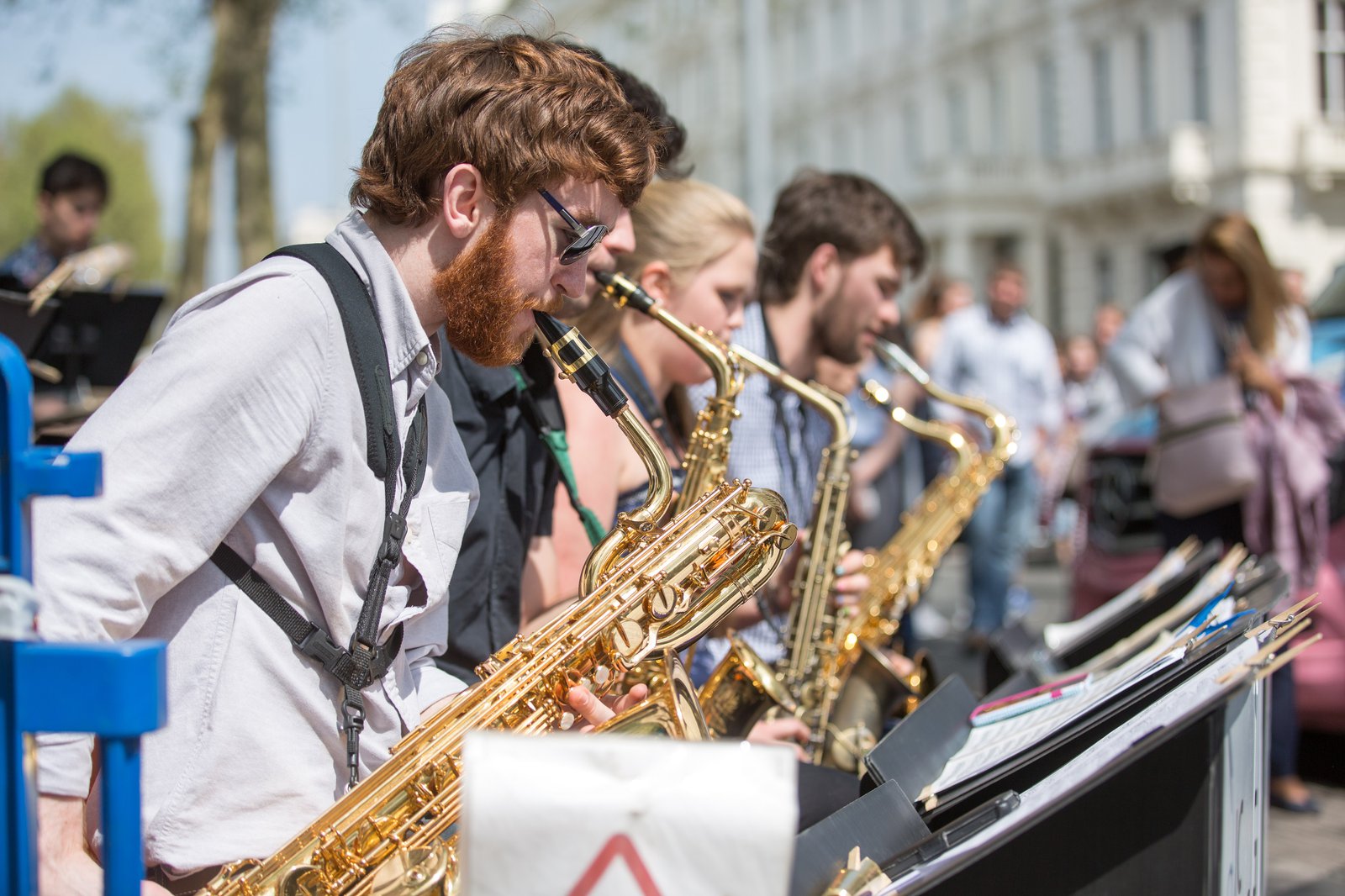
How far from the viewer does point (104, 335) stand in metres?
3.98

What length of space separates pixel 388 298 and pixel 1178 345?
387 centimetres

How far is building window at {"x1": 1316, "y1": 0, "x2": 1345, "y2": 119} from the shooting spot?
864 inches

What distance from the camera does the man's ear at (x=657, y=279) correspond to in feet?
10.2

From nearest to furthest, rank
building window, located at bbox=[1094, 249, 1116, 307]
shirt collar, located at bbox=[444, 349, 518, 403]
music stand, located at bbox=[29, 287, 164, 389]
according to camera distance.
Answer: shirt collar, located at bbox=[444, 349, 518, 403], music stand, located at bbox=[29, 287, 164, 389], building window, located at bbox=[1094, 249, 1116, 307]

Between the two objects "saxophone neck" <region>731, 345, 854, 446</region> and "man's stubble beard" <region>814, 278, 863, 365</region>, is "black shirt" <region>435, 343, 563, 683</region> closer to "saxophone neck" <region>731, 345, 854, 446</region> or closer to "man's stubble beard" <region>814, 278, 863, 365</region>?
"saxophone neck" <region>731, 345, 854, 446</region>

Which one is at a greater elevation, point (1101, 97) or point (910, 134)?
point (910, 134)

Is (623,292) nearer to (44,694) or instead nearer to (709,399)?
(709,399)

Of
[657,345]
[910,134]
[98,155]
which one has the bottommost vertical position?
[657,345]

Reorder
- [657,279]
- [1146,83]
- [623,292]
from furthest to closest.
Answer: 1. [1146,83]
2. [657,279]
3. [623,292]

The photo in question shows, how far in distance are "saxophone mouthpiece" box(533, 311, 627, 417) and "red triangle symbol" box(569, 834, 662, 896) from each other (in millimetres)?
1052

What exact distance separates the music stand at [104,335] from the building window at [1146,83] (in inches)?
1018

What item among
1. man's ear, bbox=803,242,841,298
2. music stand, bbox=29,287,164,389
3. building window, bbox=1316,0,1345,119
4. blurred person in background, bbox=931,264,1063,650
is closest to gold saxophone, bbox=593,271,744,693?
man's ear, bbox=803,242,841,298

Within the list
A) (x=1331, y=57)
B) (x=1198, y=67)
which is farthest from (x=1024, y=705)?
(x=1198, y=67)

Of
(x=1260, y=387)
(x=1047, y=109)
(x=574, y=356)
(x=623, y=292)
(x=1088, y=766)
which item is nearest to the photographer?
(x=1088, y=766)
